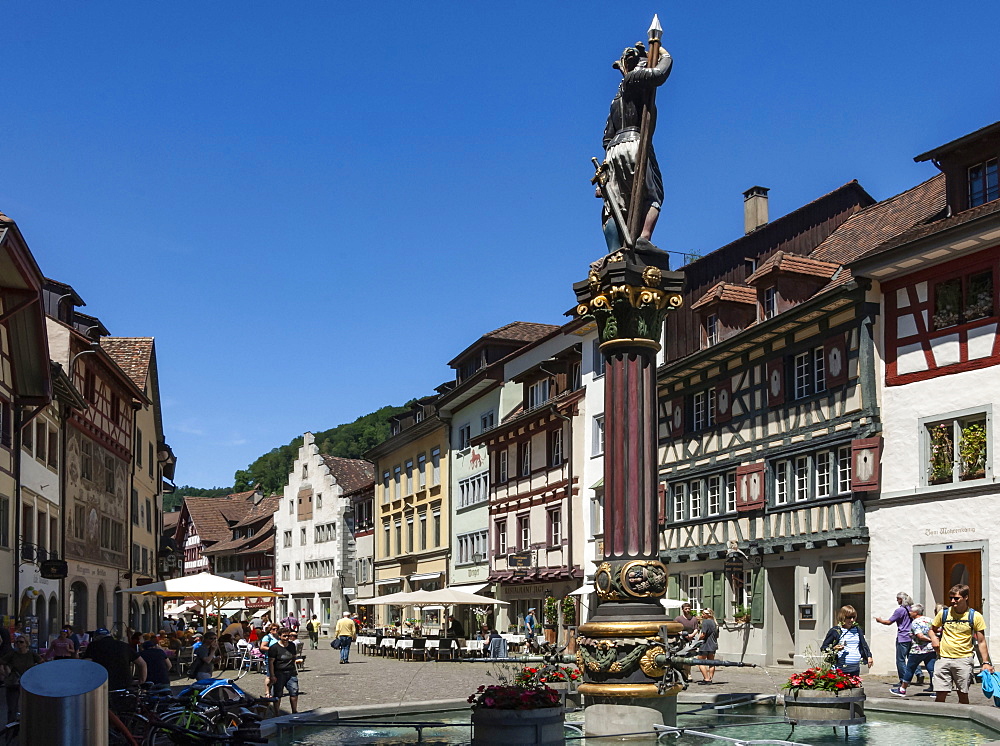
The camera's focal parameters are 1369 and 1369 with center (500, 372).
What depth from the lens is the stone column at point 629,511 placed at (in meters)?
12.9

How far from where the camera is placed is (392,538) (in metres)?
71.3

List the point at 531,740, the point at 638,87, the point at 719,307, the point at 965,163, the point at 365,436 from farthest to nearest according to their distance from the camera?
the point at 365,436 < the point at 719,307 < the point at 965,163 < the point at 638,87 < the point at 531,740

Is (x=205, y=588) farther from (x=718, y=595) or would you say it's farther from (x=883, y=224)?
(x=883, y=224)

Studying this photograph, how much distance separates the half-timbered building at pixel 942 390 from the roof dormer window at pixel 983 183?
0.02m

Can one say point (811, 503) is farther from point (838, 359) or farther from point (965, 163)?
point (965, 163)

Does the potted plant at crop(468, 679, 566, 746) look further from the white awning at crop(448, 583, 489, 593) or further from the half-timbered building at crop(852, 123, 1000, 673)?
the white awning at crop(448, 583, 489, 593)

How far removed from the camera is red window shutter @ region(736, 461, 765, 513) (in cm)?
3341

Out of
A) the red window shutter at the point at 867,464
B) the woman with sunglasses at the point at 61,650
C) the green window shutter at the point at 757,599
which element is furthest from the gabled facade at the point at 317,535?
the woman with sunglasses at the point at 61,650

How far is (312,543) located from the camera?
3438 inches

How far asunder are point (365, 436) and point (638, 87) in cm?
11771

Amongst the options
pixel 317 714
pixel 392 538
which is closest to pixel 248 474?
pixel 392 538

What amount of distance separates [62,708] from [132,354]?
168ft

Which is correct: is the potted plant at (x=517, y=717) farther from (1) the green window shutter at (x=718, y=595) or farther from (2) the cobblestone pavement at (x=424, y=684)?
(1) the green window shutter at (x=718, y=595)

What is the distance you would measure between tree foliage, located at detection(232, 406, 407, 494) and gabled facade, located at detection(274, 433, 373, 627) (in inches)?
1289
